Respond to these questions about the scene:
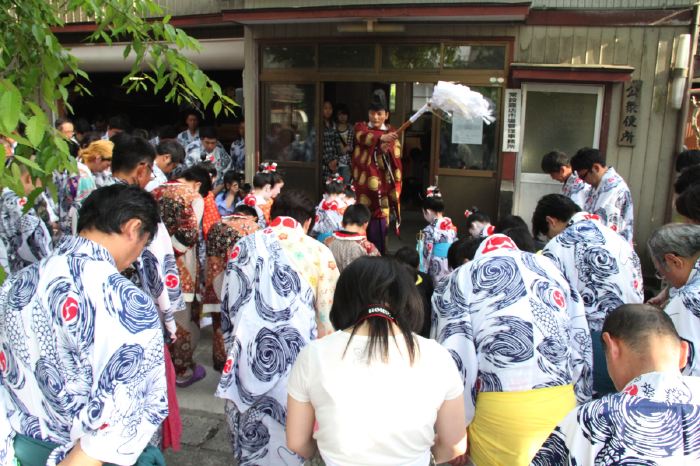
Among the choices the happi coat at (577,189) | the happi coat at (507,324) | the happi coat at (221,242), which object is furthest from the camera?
the happi coat at (577,189)

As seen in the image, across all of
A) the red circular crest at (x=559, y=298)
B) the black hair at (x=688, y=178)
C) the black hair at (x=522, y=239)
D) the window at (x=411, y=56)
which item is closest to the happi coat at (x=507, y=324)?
the red circular crest at (x=559, y=298)

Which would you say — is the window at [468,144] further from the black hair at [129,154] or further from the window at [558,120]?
the black hair at [129,154]

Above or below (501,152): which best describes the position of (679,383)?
below

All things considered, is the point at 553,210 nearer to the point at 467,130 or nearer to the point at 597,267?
the point at 597,267

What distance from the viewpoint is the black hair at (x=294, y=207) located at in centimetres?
334

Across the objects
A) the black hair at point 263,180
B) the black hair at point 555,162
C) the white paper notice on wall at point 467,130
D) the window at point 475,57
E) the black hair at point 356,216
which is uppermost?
the window at point 475,57

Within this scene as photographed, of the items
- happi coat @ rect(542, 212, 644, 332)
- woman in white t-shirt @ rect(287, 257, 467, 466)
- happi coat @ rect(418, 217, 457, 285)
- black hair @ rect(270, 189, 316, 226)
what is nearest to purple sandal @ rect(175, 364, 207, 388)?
black hair @ rect(270, 189, 316, 226)

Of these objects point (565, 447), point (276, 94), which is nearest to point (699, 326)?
point (565, 447)

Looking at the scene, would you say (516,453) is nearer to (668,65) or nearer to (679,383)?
(679,383)

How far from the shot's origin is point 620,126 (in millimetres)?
7180

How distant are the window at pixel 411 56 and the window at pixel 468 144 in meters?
0.71

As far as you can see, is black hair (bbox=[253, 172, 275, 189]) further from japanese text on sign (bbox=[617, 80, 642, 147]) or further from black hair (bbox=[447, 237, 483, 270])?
japanese text on sign (bbox=[617, 80, 642, 147])

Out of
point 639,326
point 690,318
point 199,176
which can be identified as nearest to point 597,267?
point 690,318

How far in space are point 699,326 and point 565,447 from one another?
113 cm
